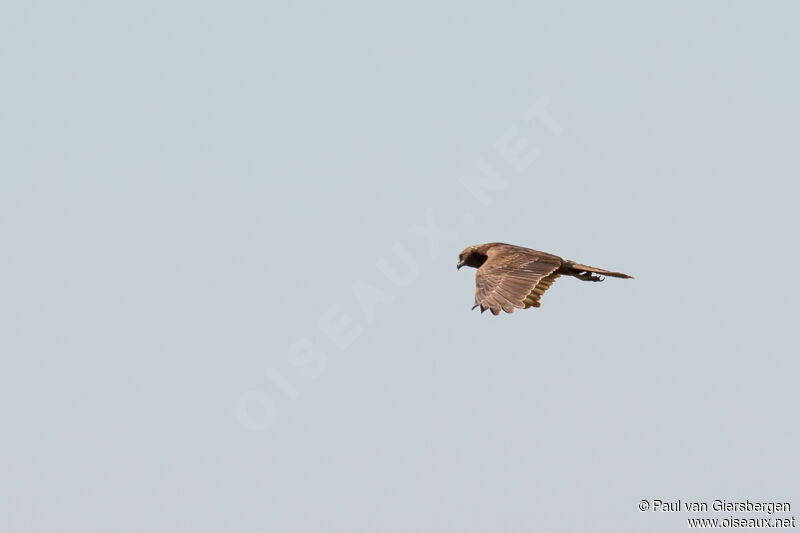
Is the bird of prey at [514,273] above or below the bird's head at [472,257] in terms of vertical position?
below

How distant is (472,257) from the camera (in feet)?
113

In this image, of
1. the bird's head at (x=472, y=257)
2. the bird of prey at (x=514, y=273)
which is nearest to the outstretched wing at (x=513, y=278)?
the bird of prey at (x=514, y=273)

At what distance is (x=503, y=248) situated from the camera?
32906 mm

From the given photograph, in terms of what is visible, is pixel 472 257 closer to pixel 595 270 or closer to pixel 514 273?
pixel 595 270

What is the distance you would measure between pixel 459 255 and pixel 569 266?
133 inches

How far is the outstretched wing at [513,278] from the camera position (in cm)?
2827

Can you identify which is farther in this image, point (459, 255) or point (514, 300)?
point (459, 255)

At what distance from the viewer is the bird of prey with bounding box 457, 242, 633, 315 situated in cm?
2839

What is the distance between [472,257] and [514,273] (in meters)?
4.45

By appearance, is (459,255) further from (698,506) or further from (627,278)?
(698,506)

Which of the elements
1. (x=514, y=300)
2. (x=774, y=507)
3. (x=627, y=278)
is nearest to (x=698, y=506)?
(x=774, y=507)

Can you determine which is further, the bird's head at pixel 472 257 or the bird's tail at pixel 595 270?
the bird's head at pixel 472 257

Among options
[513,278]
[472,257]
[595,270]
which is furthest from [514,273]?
[472,257]

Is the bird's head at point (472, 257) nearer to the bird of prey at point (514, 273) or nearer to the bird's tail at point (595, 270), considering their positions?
the bird of prey at point (514, 273)
